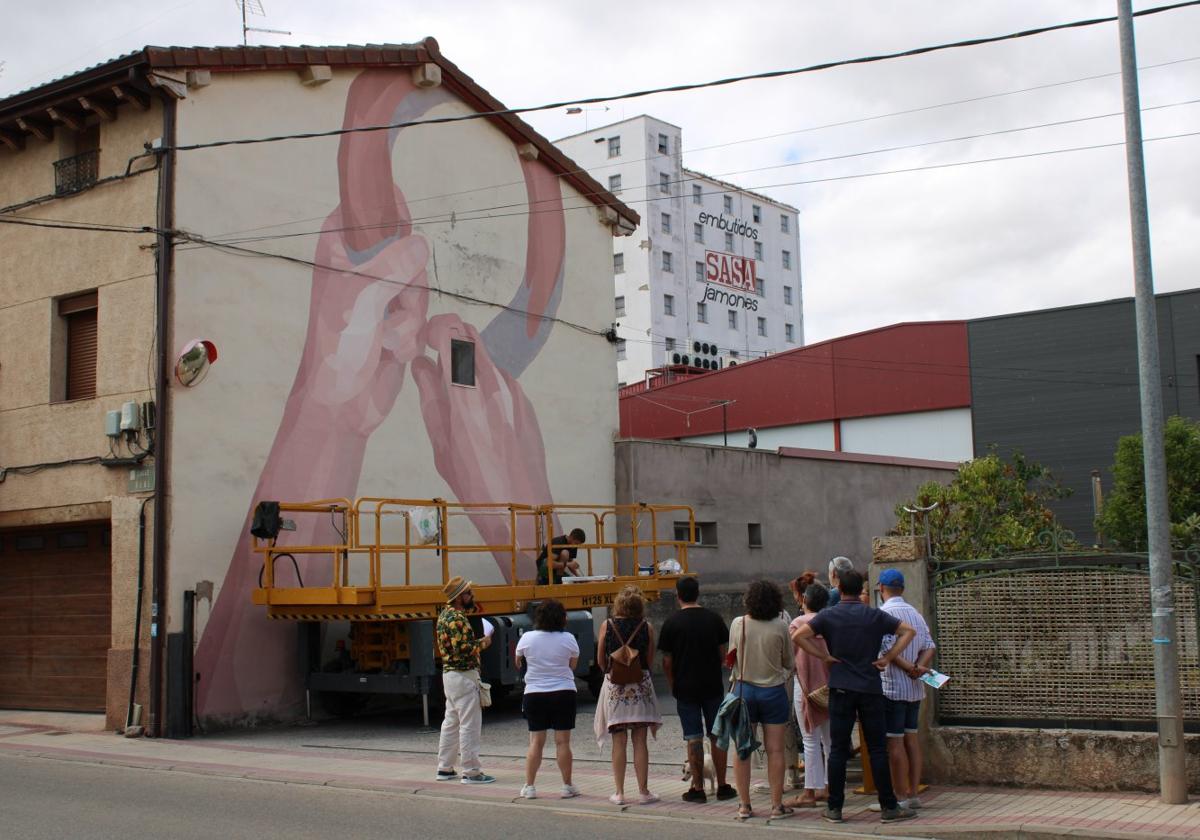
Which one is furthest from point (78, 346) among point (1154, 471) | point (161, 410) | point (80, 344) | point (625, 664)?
point (1154, 471)

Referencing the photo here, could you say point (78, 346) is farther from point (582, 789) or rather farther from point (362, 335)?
point (582, 789)

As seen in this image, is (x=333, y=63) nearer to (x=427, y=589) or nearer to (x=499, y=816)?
(x=427, y=589)

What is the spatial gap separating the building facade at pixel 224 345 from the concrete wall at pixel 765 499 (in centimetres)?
283

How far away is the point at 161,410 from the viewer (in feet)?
51.6

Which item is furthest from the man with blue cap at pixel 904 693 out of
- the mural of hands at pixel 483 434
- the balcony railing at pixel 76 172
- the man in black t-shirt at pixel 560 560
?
the balcony railing at pixel 76 172

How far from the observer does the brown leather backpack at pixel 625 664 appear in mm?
9953

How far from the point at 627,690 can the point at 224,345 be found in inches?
350

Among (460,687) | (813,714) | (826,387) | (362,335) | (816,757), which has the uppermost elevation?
(826,387)

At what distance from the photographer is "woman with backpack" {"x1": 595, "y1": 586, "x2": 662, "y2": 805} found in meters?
9.97

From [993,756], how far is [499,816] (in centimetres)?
396

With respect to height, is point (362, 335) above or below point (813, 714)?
above

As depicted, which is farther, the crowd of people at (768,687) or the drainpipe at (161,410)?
the drainpipe at (161,410)

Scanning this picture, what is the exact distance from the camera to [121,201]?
1673 cm

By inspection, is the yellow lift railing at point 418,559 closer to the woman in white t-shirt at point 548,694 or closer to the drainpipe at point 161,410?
the drainpipe at point 161,410
